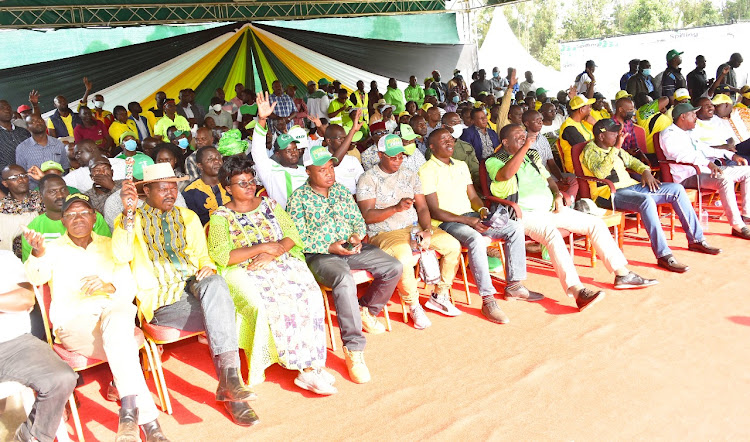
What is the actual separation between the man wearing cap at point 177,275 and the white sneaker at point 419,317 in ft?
4.83

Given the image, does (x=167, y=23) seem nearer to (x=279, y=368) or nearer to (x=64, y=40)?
(x=64, y=40)

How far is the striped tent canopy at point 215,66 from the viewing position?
1145 centimetres

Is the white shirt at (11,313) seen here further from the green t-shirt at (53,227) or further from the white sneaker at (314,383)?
the white sneaker at (314,383)

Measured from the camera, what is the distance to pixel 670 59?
1014cm

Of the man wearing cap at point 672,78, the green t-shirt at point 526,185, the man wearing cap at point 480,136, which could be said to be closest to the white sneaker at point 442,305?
the green t-shirt at point 526,185

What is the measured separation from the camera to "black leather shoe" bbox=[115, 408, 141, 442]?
116 inches

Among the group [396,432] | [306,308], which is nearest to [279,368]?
[306,308]

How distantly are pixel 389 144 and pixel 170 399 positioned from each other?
233 centimetres

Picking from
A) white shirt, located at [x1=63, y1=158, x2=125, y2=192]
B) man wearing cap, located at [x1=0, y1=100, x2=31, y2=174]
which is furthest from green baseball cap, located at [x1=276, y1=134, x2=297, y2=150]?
man wearing cap, located at [x1=0, y1=100, x2=31, y2=174]

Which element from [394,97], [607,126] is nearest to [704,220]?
[607,126]

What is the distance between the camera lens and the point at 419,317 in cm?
443

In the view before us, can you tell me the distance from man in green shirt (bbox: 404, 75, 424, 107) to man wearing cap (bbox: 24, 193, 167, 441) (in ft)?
35.1

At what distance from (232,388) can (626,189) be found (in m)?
4.11

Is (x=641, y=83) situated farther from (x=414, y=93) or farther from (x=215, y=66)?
(x=215, y=66)
